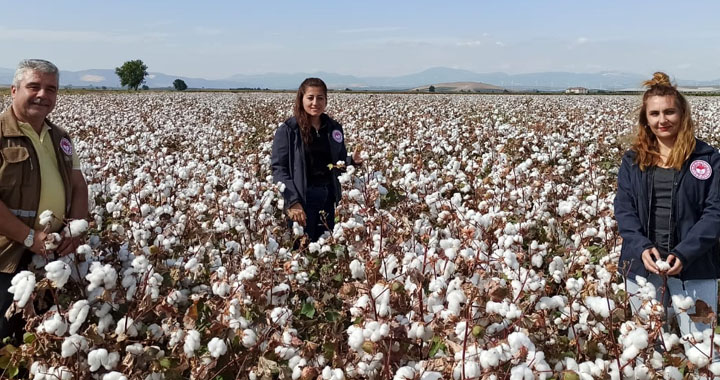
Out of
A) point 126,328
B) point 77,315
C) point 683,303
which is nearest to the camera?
point 683,303

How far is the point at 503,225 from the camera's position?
3666 mm

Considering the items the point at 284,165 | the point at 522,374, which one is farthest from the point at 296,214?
the point at 522,374

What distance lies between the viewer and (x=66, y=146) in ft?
10.5

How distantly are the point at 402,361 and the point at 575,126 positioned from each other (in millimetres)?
12374

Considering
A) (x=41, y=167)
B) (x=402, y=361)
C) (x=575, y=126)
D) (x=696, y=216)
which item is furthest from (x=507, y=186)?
(x=575, y=126)

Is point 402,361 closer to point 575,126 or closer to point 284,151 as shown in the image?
point 284,151

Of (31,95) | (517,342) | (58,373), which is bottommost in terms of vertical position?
(58,373)

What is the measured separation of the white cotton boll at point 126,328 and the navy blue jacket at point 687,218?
235 centimetres

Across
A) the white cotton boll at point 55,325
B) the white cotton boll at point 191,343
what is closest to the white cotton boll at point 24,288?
the white cotton boll at point 55,325

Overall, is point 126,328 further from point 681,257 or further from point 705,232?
point 705,232

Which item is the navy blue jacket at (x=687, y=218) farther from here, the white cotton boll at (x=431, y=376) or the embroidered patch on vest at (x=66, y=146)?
the embroidered patch on vest at (x=66, y=146)

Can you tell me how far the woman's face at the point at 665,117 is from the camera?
304 cm

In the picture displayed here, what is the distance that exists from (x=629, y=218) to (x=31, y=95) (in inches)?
126

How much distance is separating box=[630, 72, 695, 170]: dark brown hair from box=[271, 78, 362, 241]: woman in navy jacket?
2.10 m
